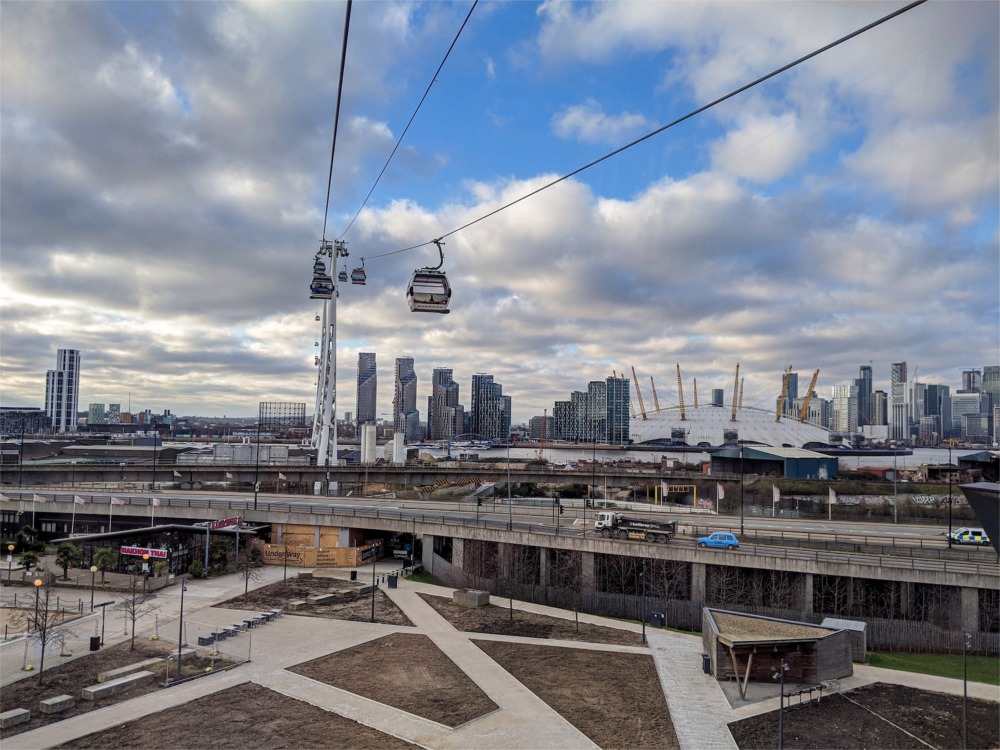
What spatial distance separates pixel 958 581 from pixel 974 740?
12460 mm

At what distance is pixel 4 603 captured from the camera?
1259 inches

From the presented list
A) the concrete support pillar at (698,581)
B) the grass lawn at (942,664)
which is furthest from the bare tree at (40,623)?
the grass lawn at (942,664)

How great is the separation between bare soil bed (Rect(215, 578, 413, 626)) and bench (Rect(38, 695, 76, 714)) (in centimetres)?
1230

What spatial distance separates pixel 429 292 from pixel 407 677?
13.9 metres

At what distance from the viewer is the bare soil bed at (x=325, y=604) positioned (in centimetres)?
3153

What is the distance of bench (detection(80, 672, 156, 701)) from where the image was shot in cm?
2025

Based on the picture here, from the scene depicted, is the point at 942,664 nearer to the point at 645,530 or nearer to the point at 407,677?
the point at 645,530

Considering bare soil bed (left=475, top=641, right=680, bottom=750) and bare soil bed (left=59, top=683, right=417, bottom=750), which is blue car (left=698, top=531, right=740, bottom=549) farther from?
bare soil bed (left=59, top=683, right=417, bottom=750)

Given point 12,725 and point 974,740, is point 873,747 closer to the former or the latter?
point 974,740

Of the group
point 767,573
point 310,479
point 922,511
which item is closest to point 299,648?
point 767,573

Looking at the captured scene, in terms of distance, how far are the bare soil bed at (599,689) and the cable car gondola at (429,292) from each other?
13.6m

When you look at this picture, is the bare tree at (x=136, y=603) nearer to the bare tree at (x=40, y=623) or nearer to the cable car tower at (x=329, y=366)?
the bare tree at (x=40, y=623)

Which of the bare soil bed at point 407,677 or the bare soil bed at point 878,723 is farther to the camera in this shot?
the bare soil bed at point 407,677

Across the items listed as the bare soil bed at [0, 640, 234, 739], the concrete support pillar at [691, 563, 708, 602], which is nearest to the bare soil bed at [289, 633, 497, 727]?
the bare soil bed at [0, 640, 234, 739]
